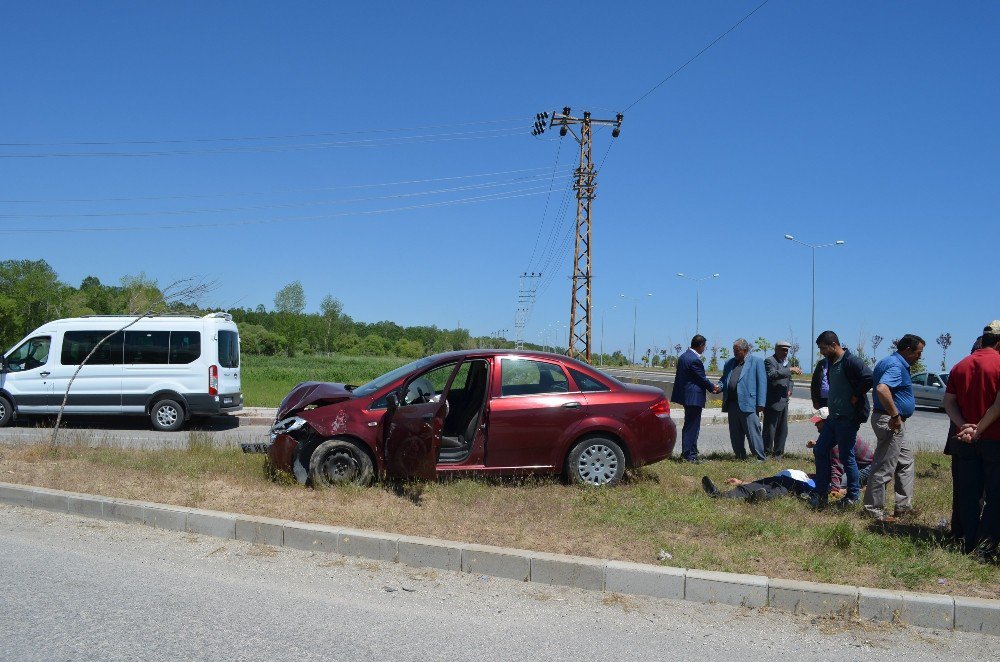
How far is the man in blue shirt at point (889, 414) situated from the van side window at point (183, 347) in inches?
496

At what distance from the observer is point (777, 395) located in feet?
36.4

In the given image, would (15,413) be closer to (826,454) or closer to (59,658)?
(59,658)

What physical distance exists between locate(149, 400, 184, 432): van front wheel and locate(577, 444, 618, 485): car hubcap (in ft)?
33.2

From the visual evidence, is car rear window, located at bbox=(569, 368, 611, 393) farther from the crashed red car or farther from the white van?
the white van

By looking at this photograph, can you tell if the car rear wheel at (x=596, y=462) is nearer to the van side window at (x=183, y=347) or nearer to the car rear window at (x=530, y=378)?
the car rear window at (x=530, y=378)

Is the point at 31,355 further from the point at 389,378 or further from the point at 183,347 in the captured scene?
the point at 389,378

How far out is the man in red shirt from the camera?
560 centimetres

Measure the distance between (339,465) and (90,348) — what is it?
997cm

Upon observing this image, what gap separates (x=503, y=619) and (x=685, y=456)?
20.8 feet

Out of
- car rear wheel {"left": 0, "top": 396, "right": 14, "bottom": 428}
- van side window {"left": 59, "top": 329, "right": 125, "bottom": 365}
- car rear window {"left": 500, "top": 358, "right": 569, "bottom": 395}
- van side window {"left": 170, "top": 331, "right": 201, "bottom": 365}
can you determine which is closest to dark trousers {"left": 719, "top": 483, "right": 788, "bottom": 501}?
car rear window {"left": 500, "top": 358, "right": 569, "bottom": 395}

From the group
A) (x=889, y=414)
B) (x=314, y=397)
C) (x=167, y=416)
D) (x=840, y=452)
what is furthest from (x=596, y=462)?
(x=167, y=416)

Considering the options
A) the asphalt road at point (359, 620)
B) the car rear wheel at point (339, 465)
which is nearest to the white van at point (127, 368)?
the car rear wheel at point (339, 465)

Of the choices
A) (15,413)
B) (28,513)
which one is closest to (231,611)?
(28,513)

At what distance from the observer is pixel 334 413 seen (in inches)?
308
